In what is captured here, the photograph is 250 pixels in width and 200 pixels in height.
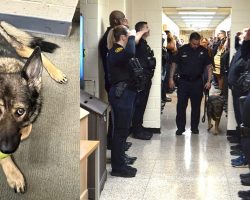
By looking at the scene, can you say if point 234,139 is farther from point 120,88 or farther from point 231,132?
point 120,88

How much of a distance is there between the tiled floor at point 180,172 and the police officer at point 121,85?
1.45ft

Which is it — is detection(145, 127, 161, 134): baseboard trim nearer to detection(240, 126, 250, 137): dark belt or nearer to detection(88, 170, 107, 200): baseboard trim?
detection(88, 170, 107, 200): baseboard trim

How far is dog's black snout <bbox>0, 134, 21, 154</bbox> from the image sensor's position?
5.24 feet

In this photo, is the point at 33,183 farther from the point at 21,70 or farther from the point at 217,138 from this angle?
the point at 217,138

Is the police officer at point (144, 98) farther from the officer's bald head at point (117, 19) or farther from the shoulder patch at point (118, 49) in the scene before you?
the shoulder patch at point (118, 49)

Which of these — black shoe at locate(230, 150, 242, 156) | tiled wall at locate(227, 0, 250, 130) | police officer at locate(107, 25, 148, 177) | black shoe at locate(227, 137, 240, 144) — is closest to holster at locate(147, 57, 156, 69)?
tiled wall at locate(227, 0, 250, 130)

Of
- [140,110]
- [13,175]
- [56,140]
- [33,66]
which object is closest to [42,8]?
[33,66]

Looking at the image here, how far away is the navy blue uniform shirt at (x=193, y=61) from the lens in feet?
22.1

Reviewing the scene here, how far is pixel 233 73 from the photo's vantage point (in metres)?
5.65

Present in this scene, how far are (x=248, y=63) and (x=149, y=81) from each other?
1.96 meters

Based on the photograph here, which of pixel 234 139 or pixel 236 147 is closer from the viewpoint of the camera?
pixel 236 147

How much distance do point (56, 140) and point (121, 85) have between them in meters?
2.76

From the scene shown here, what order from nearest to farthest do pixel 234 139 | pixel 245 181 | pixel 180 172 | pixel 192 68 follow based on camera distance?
pixel 245 181
pixel 180 172
pixel 234 139
pixel 192 68

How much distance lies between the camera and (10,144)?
5.29 ft
